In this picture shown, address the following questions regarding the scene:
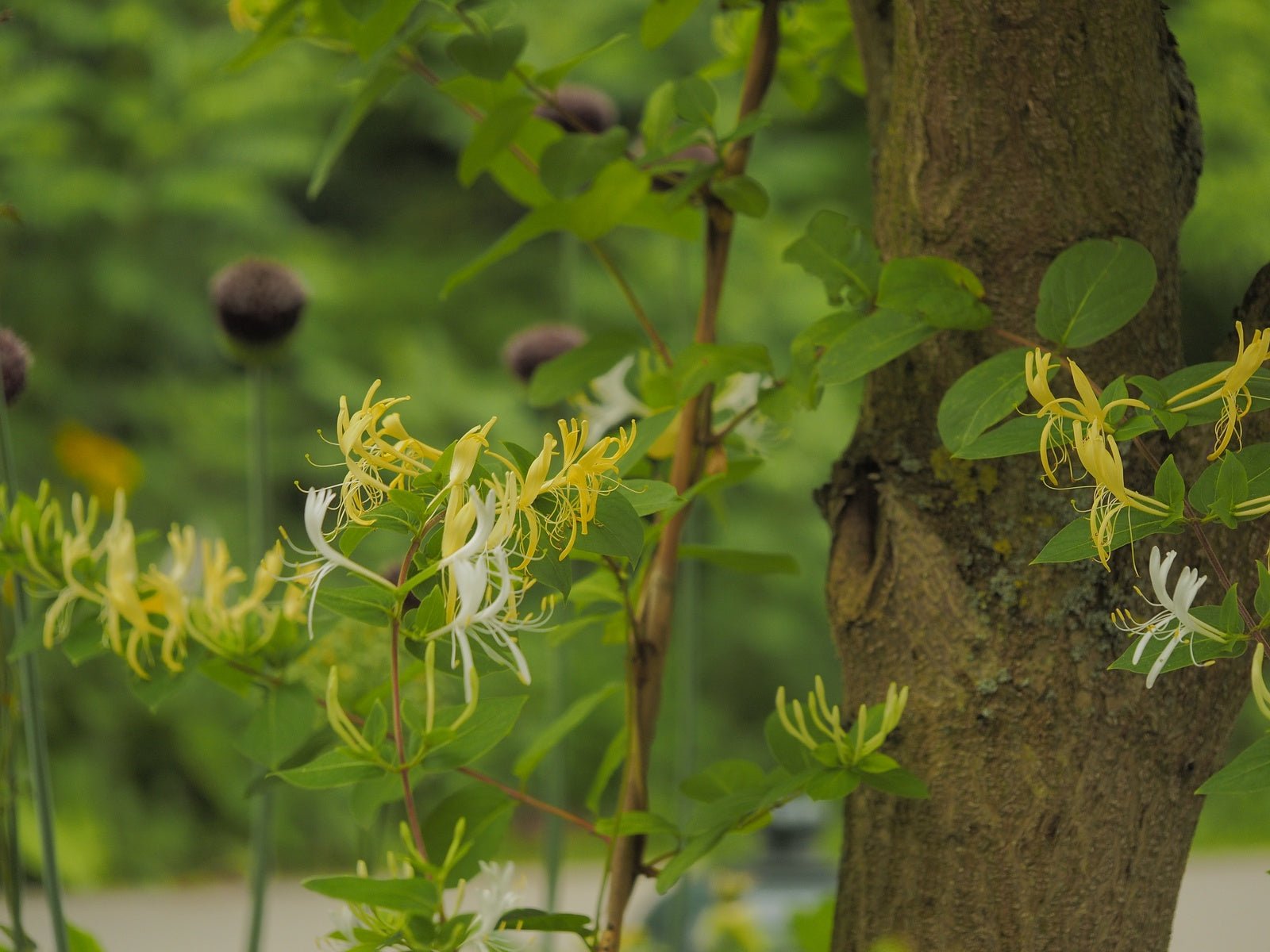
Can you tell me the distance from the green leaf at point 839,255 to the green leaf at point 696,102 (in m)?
0.05

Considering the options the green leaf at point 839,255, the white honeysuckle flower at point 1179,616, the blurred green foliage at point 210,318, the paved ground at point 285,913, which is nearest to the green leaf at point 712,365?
the green leaf at point 839,255

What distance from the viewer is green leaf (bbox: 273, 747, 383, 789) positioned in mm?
263

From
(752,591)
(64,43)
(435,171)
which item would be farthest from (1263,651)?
(435,171)

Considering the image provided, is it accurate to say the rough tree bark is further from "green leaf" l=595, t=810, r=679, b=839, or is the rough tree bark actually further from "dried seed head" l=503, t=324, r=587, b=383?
"dried seed head" l=503, t=324, r=587, b=383

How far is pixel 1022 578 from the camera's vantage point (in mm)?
331

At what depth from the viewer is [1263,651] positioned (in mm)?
233

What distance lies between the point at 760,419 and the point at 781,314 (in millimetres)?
1474

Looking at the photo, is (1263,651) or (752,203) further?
(752,203)

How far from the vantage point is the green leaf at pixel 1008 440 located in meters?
0.25

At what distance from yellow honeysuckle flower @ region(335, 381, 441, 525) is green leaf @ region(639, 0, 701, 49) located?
20 cm

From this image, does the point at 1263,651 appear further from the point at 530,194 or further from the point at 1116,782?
the point at 530,194

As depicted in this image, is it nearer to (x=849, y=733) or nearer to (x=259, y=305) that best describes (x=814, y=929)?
(x=849, y=733)

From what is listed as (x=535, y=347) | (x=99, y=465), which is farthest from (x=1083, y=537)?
(x=99, y=465)

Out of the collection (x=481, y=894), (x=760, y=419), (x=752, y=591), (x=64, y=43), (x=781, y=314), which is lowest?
(x=481, y=894)
